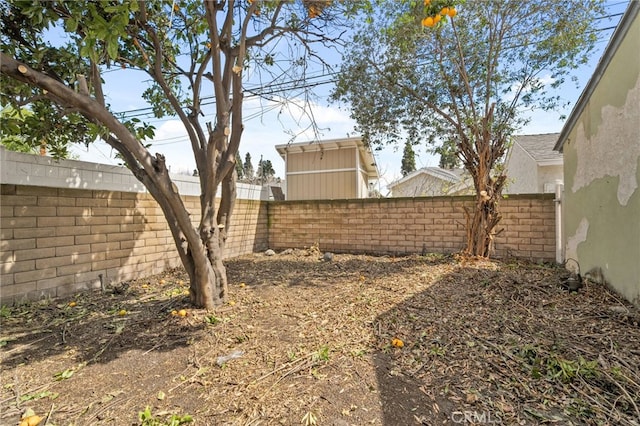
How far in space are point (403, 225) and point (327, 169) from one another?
487 centimetres

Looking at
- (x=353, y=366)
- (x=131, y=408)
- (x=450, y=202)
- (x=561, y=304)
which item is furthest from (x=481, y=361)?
(x=450, y=202)

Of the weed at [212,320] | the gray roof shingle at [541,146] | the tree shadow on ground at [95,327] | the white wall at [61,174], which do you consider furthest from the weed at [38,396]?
the gray roof shingle at [541,146]

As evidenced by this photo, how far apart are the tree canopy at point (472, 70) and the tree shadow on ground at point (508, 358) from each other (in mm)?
3172

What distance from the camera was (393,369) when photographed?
239cm

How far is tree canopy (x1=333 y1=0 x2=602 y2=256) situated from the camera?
5695 mm

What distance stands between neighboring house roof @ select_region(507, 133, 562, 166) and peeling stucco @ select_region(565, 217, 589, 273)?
4.64 meters

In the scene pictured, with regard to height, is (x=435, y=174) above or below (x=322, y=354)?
above

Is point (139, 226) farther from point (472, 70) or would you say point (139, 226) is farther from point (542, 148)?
point (542, 148)

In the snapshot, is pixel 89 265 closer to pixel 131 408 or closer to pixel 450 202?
pixel 131 408

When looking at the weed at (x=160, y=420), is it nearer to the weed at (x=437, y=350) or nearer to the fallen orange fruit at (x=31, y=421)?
the fallen orange fruit at (x=31, y=421)

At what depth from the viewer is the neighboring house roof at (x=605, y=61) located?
3.18 m

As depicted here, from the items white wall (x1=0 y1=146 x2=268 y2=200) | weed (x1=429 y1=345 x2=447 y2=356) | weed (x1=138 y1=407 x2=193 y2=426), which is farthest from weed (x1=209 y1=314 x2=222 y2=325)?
white wall (x1=0 y1=146 x2=268 y2=200)

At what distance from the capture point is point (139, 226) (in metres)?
5.43

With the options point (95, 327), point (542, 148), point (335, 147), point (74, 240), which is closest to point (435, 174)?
point (542, 148)
